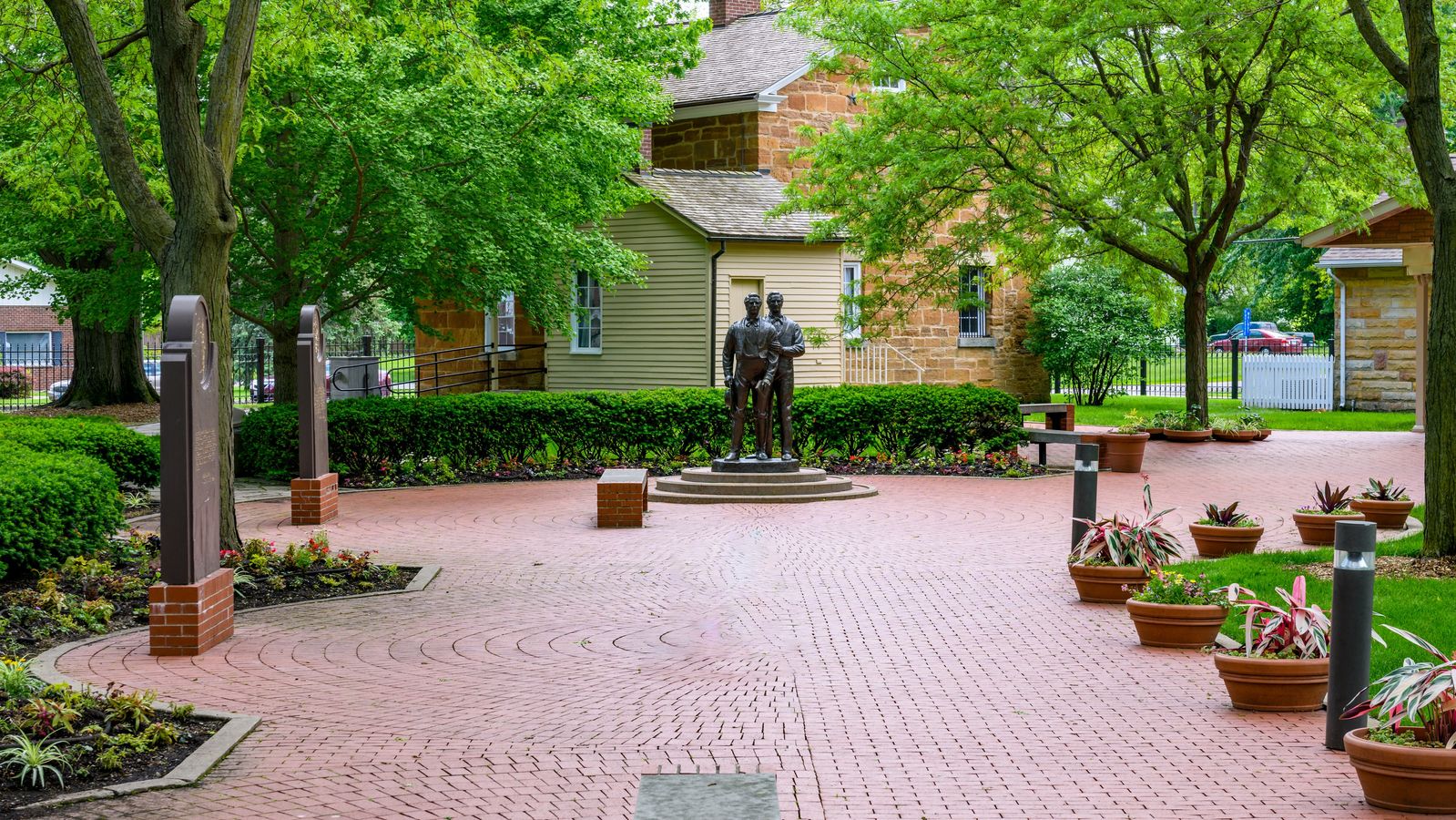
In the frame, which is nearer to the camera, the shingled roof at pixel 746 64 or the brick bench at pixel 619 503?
the brick bench at pixel 619 503

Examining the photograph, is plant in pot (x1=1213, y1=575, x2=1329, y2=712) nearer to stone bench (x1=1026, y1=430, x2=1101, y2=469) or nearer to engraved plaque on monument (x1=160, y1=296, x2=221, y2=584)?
engraved plaque on monument (x1=160, y1=296, x2=221, y2=584)

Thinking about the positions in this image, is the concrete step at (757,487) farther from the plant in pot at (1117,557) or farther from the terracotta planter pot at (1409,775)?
the terracotta planter pot at (1409,775)

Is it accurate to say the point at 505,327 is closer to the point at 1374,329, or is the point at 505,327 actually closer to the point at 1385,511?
the point at 1374,329

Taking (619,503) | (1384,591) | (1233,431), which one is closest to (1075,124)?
(1233,431)

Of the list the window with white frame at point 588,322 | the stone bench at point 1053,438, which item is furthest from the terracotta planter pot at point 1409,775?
the window with white frame at point 588,322

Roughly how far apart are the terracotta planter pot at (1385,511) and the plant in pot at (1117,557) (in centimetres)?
394

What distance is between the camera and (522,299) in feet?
72.4

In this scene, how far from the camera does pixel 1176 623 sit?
847 cm

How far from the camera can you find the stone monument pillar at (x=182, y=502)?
27.7ft

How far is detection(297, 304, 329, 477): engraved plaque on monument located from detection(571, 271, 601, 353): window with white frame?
13383 millimetres

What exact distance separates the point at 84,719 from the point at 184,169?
214 inches

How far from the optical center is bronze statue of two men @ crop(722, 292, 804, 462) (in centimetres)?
1761

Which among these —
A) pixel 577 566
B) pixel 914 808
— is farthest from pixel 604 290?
pixel 914 808

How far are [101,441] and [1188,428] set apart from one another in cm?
1758
